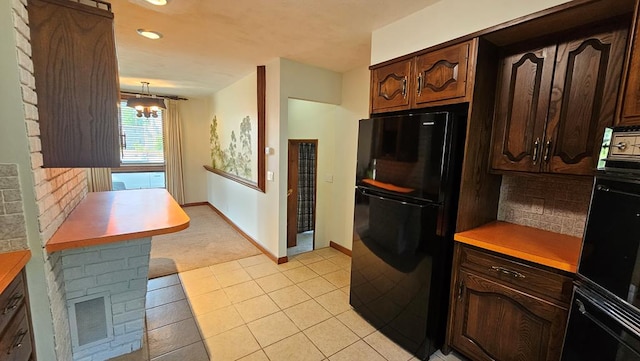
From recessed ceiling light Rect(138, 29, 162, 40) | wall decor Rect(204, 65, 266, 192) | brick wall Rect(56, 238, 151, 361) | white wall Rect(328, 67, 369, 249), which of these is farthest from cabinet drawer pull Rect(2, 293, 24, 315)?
white wall Rect(328, 67, 369, 249)

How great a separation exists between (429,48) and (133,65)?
12.3ft

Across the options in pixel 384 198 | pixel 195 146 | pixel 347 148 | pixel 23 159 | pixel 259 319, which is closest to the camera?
pixel 23 159

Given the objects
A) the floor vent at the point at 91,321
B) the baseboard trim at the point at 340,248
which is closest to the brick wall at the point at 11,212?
the floor vent at the point at 91,321

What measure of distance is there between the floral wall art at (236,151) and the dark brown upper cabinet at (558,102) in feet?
10.1

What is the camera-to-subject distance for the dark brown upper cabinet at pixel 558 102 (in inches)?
56.8

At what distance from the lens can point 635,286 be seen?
106 cm

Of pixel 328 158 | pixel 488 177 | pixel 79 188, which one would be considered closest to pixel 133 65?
pixel 79 188

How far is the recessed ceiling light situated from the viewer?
2426 mm

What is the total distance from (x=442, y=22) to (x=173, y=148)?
19.1 feet

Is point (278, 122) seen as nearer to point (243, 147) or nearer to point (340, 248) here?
point (243, 147)

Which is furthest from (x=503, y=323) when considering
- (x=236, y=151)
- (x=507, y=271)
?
(x=236, y=151)

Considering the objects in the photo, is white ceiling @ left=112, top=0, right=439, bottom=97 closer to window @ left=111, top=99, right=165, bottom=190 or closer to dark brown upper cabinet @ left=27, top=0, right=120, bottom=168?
dark brown upper cabinet @ left=27, top=0, right=120, bottom=168

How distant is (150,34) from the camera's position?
2.48 meters

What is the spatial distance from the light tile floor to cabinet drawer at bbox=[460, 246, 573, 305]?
76cm
